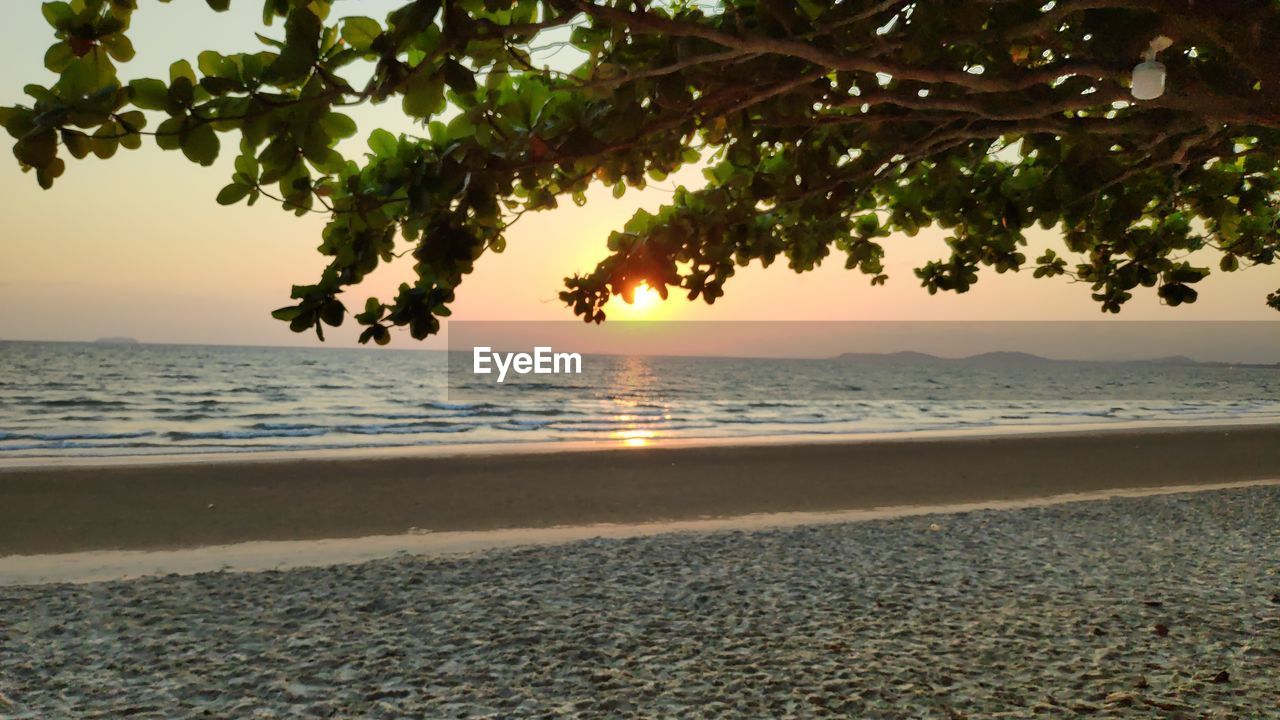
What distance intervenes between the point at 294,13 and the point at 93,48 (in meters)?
0.59

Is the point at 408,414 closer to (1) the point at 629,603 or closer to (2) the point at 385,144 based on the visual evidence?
(1) the point at 629,603

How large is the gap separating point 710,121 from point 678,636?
2974 mm

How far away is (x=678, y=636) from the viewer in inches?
194

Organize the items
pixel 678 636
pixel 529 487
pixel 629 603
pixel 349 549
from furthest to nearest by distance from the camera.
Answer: pixel 529 487 < pixel 349 549 < pixel 629 603 < pixel 678 636

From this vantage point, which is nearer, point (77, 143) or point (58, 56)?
point (77, 143)

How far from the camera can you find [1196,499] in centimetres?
1031

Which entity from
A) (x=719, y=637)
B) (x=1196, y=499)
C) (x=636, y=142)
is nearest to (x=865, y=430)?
(x=1196, y=499)

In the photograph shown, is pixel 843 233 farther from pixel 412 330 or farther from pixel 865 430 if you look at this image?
pixel 865 430

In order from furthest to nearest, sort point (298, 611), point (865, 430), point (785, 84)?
point (865, 430)
point (298, 611)
point (785, 84)

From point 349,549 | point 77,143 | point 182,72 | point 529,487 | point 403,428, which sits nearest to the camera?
point 77,143

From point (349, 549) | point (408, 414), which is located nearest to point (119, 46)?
point (349, 549)

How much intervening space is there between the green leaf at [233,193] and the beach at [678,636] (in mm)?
2545

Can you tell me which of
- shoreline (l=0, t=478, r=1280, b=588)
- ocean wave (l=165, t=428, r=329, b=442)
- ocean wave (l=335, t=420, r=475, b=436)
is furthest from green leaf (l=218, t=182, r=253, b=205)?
ocean wave (l=335, t=420, r=475, b=436)

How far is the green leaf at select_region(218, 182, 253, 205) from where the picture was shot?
2.37m
